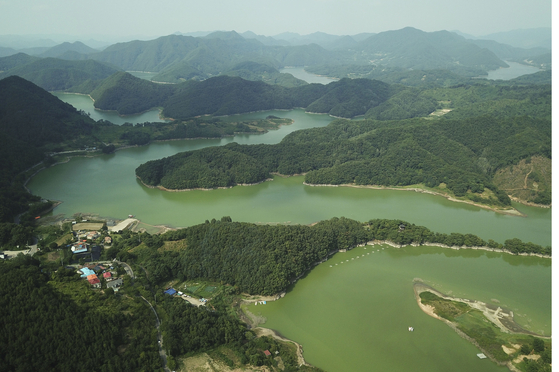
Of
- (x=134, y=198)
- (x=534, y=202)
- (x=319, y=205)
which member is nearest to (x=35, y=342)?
(x=134, y=198)

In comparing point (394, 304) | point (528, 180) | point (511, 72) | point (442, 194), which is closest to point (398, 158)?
point (442, 194)

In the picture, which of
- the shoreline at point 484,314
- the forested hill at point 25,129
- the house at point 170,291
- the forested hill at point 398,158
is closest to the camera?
the shoreline at point 484,314

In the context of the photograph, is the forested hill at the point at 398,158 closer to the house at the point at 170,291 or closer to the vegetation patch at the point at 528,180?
the vegetation patch at the point at 528,180

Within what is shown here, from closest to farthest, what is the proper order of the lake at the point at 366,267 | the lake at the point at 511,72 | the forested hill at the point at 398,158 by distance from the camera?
1. the lake at the point at 366,267
2. the forested hill at the point at 398,158
3. the lake at the point at 511,72

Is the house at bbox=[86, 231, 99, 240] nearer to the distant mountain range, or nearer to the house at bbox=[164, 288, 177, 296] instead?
the house at bbox=[164, 288, 177, 296]

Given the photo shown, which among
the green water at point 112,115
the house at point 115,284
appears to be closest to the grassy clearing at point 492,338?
the house at point 115,284

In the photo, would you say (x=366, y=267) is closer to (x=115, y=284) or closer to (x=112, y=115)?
(x=115, y=284)
